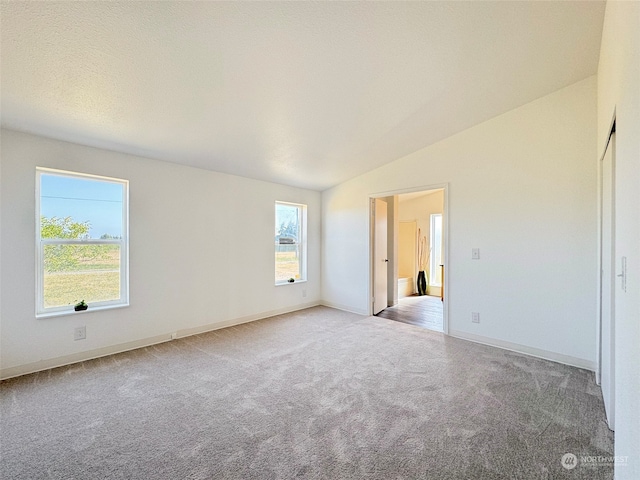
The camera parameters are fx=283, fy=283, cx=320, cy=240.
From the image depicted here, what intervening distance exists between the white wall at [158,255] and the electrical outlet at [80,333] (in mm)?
43

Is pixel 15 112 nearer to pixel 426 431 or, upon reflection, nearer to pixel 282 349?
pixel 282 349

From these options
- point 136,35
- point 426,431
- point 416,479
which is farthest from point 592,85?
point 136,35

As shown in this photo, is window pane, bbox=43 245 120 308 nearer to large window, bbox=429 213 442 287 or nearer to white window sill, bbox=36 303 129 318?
white window sill, bbox=36 303 129 318

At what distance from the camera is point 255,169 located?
162 inches

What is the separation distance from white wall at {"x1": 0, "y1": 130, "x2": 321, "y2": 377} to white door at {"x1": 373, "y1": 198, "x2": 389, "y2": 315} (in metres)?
1.29

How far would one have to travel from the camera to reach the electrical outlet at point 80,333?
293 centimetres

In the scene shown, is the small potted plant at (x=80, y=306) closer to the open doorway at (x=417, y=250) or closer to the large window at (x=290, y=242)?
the large window at (x=290, y=242)

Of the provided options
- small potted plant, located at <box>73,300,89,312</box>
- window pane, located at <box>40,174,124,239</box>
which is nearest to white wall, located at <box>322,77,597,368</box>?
window pane, located at <box>40,174,124,239</box>

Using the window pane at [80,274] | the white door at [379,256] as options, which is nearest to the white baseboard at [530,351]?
the white door at [379,256]

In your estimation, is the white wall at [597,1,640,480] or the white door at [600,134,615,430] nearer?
the white wall at [597,1,640,480]

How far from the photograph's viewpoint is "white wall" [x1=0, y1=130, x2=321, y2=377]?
262 centimetres

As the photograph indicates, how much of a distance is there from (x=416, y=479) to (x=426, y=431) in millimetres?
423

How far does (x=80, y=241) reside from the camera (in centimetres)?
302

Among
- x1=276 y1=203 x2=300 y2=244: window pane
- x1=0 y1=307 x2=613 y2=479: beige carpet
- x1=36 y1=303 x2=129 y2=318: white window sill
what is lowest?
x1=0 y1=307 x2=613 y2=479: beige carpet
